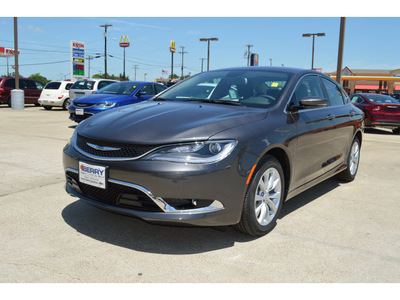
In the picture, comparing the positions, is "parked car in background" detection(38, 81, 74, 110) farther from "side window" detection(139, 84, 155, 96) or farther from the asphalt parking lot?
the asphalt parking lot

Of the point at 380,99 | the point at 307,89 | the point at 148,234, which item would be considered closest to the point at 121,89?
the point at 307,89

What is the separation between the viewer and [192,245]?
11.0 feet

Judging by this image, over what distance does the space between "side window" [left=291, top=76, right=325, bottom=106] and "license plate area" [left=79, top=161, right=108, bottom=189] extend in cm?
208

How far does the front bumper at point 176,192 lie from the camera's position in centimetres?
294

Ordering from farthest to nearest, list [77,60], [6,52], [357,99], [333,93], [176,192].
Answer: [6,52] → [77,60] → [357,99] → [333,93] → [176,192]

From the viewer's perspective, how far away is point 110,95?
38.2 ft

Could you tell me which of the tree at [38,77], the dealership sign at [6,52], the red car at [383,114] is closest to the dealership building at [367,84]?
the dealership sign at [6,52]

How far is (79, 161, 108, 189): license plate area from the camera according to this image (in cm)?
312

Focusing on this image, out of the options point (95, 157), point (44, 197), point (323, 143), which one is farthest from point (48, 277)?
point (323, 143)

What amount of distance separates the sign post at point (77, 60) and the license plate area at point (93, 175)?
1101 inches

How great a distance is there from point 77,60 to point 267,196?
29423 millimetres

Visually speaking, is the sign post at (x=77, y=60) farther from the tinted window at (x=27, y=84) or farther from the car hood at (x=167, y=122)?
the car hood at (x=167, y=122)

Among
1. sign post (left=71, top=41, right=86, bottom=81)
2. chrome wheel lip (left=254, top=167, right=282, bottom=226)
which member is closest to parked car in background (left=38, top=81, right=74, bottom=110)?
sign post (left=71, top=41, right=86, bottom=81)

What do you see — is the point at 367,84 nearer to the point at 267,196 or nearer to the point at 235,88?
the point at 235,88
